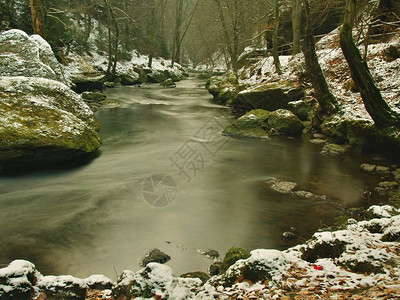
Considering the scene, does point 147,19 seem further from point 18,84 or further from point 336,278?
point 336,278

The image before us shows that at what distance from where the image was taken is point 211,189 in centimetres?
651

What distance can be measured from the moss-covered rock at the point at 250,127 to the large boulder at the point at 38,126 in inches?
203

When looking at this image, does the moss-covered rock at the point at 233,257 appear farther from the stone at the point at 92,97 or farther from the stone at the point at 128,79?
the stone at the point at 128,79

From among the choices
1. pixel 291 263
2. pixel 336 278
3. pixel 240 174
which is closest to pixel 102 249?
pixel 291 263

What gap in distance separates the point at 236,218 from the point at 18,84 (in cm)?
672

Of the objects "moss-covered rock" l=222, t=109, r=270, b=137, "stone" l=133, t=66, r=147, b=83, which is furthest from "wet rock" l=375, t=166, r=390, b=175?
"stone" l=133, t=66, r=147, b=83

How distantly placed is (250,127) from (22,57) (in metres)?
8.37

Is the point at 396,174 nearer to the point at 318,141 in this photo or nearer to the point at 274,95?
the point at 318,141

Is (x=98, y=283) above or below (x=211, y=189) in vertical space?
above

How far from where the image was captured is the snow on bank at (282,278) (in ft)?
8.11

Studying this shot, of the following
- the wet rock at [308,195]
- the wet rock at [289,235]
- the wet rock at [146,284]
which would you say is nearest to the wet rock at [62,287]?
the wet rock at [146,284]

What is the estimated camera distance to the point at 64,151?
7.00 meters

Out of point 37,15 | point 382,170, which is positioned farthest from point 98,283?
point 37,15

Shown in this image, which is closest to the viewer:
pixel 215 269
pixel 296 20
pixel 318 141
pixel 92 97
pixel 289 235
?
pixel 215 269
